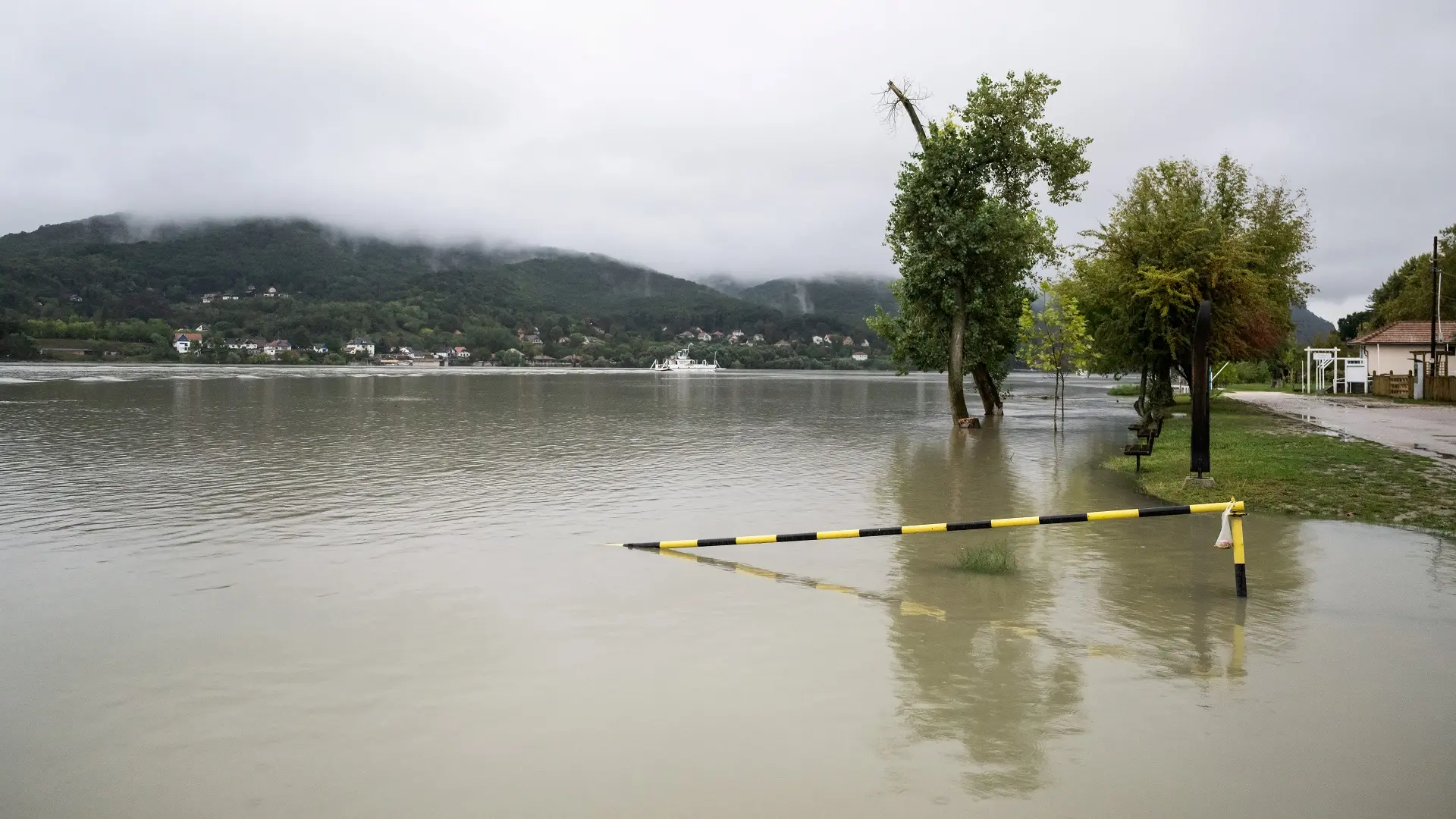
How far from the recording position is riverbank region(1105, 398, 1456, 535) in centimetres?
1432

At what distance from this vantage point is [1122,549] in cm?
1242

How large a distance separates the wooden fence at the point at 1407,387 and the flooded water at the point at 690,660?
1540 inches

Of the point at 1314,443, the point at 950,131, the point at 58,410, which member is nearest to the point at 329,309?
the point at 58,410

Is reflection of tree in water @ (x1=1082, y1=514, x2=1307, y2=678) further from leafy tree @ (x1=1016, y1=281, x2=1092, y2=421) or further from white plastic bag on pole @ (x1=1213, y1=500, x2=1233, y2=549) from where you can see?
leafy tree @ (x1=1016, y1=281, x2=1092, y2=421)

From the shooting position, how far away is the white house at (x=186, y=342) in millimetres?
157625

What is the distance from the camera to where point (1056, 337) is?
38.0 metres

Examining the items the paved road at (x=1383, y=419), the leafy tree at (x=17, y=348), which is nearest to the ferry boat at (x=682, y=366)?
the leafy tree at (x=17, y=348)

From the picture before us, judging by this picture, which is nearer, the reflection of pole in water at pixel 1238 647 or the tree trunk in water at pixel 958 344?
the reflection of pole in water at pixel 1238 647

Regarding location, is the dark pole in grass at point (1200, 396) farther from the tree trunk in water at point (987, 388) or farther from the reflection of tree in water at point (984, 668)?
the tree trunk in water at point (987, 388)

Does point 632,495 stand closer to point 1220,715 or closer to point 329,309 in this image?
point 1220,715

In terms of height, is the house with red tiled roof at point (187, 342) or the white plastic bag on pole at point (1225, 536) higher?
the house with red tiled roof at point (187, 342)

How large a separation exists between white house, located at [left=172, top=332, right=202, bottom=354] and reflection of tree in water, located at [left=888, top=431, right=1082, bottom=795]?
172989 millimetres

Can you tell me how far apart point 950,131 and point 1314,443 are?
49.8 feet

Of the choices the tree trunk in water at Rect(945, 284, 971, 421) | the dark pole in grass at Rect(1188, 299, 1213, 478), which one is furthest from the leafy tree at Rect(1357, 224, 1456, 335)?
the dark pole in grass at Rect(1188, 299, 1213, 478)
